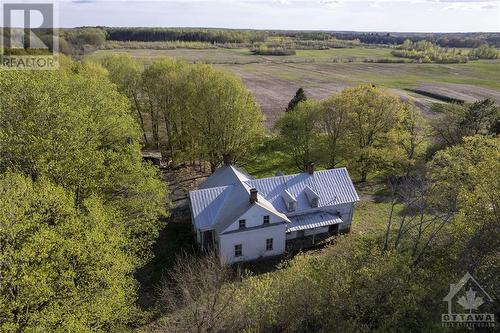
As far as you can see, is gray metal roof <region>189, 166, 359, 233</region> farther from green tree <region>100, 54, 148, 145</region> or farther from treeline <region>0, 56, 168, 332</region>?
green tree <region>100, 54, 148, 145</region>

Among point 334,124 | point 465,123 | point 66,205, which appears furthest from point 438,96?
point 66,205

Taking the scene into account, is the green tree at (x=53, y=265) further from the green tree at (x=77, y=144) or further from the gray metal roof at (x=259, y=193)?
the gray metal roof at (x=259, y=193)

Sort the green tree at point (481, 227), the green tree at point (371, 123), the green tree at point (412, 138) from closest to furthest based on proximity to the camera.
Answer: the green tree at point (481, 227)
the green tree at point (371, 123)
the green tree at point (412, 138)

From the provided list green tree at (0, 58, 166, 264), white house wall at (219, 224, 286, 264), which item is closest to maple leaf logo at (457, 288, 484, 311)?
white house wall at (219, 224, 286, 264)

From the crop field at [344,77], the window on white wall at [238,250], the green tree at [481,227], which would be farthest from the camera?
the crop field at [344,77]

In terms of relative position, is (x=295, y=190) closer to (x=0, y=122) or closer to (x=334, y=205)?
(x=334, y=205)

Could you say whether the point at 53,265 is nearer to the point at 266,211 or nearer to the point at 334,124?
the point at 266,211

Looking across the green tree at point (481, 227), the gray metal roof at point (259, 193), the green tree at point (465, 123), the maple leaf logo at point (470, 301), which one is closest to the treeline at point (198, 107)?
the gray metal roof at point (259, 193)

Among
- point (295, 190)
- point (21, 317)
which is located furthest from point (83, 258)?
point (295, 190)
